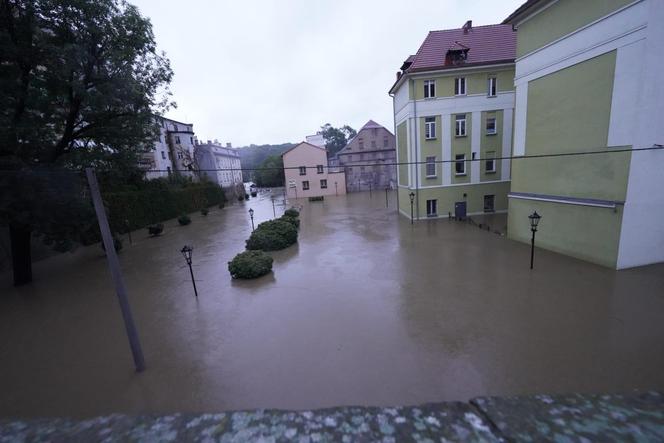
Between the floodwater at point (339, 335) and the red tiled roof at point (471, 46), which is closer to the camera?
the floodwater at point (339, 335)

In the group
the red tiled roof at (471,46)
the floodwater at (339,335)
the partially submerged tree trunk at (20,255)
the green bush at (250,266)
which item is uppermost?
the red tiled roof at (471,46)

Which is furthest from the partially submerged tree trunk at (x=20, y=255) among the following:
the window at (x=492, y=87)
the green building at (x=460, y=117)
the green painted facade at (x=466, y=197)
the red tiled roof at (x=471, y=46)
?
the window at (x=492, y=87)

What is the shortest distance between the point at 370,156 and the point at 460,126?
74.3ft

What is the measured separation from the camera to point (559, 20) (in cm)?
973

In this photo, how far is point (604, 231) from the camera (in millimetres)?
9055

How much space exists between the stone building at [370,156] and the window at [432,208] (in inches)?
827

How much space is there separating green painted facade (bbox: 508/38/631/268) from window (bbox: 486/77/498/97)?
5490 mm

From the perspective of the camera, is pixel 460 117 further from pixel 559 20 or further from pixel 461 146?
pixel 559 20

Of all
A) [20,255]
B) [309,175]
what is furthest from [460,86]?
[309,175]

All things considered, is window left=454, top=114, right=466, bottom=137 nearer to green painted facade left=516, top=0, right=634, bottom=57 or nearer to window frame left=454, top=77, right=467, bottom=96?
window frame left=454, top=77, right=467, bottom=96

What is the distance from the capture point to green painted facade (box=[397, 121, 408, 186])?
62.3 feet

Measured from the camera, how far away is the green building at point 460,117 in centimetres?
1664

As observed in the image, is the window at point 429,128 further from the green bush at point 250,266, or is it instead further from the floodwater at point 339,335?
the green bush at point 250,266

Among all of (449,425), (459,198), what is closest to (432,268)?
(449,425)
